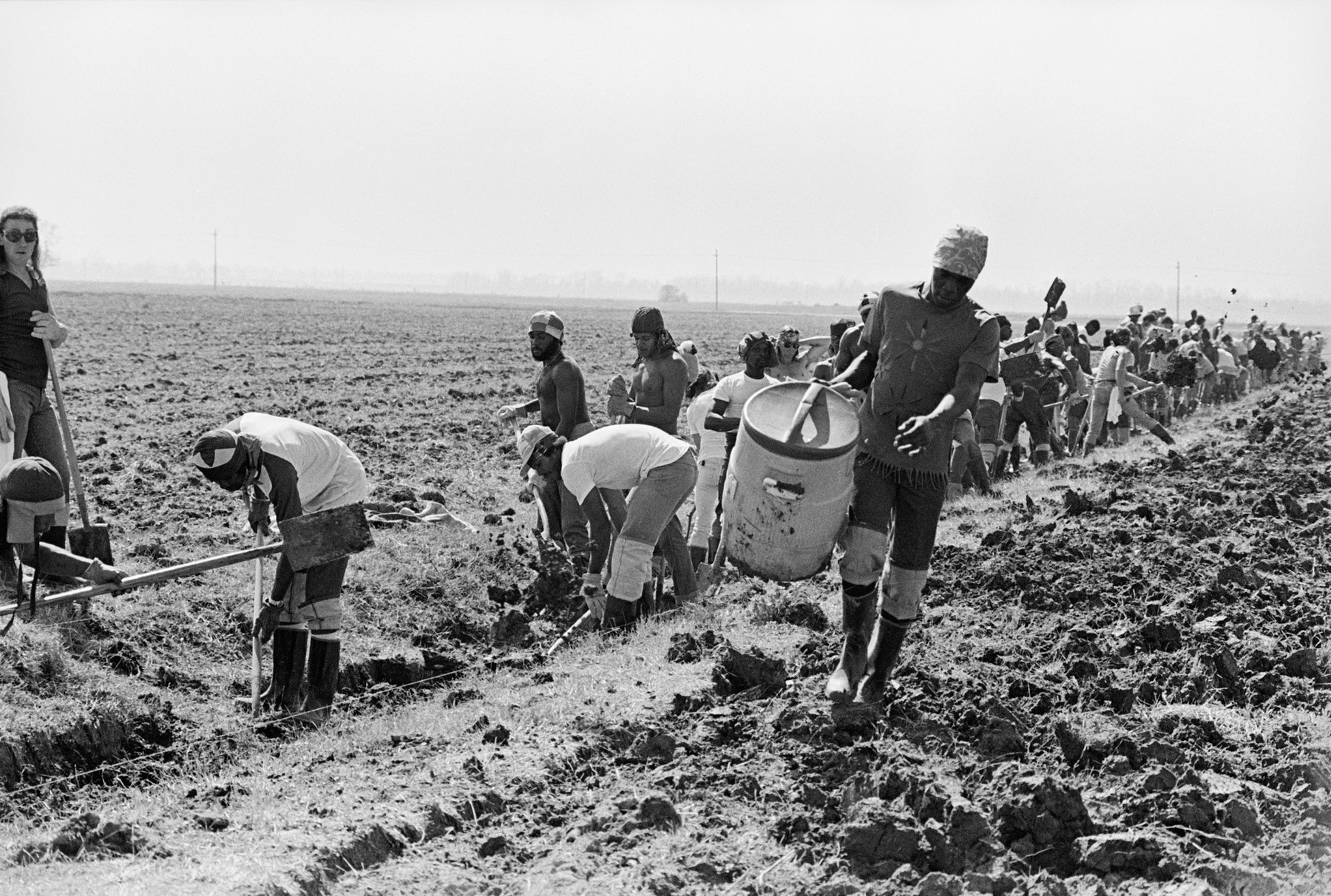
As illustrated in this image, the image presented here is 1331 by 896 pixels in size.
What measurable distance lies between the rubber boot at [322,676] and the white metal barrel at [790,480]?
2388 millimetres

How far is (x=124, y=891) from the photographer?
3.94m

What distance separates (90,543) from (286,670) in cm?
147

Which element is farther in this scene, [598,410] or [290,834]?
[598,410]

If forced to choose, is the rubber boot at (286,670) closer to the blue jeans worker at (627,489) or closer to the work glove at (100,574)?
the work glove at (100,574)

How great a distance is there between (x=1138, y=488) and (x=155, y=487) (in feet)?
27.5

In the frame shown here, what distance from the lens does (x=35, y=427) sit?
7605 mm

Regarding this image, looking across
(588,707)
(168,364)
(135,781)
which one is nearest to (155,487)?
(135,781)

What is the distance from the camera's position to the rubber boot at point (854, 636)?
554 cm

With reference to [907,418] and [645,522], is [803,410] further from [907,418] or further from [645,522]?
[645,522]

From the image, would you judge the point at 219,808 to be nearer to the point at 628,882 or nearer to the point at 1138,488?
the point at 628,882

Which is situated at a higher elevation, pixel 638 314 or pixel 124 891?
pixel 638 314

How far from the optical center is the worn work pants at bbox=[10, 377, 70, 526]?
24.2 feet

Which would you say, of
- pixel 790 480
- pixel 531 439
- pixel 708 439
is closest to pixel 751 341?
pixel 708 439

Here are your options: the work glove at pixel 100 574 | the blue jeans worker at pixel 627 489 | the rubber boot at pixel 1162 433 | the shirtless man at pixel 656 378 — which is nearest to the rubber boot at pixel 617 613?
the blue jeans worker at pixel 627 489
